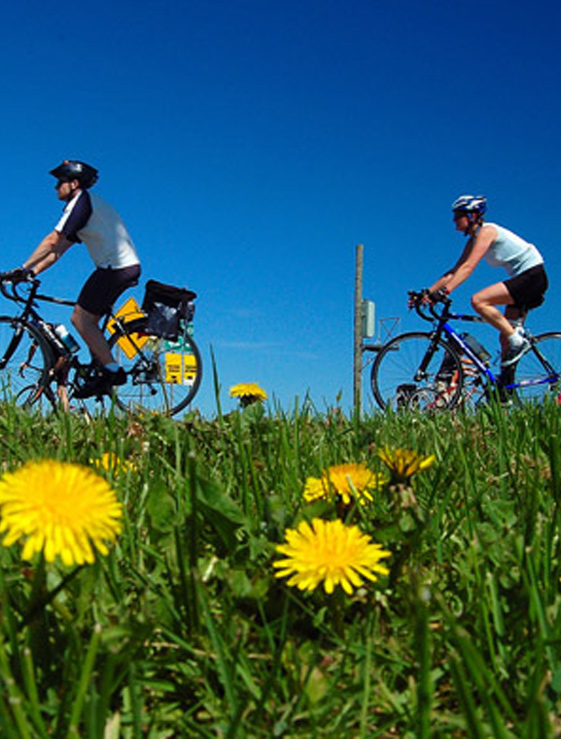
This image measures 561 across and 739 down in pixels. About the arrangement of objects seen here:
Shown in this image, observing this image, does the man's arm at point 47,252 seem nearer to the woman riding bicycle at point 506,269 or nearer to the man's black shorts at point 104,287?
the man's black shorts at point 104,287

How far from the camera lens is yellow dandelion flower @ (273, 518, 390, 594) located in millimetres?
748

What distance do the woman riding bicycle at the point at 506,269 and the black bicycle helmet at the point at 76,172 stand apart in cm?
414

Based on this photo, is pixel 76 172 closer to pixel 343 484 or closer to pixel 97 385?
pixel 97 385

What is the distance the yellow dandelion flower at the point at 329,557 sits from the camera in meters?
0.75

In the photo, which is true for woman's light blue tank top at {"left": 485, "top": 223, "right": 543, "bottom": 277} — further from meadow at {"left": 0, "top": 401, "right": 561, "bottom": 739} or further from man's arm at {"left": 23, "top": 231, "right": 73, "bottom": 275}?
A: meadow at {"left": 0, "top": 401, "right": 561, "bottom": 739}

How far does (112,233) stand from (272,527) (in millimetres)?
6926

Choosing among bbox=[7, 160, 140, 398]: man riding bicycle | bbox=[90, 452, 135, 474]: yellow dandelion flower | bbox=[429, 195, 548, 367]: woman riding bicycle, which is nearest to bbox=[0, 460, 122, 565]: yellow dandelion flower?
bbox=[90, 452, 135, 474]: yellow dandelion flower

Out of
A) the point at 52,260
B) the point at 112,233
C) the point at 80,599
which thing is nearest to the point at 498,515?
the point at 80,599

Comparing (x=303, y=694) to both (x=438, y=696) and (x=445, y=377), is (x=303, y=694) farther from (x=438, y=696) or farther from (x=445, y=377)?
(x=445, y=377)

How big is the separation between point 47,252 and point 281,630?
24.9 ft

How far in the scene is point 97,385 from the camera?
8484 mm

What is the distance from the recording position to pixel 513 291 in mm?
8109

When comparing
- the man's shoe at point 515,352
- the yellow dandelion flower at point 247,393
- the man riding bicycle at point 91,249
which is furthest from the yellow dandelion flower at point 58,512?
the man's shoe at point 515,352

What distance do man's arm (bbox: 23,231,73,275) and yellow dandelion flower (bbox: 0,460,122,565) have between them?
7.39 meters
